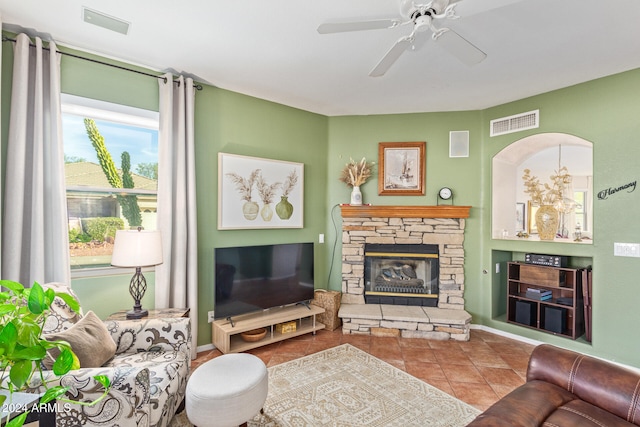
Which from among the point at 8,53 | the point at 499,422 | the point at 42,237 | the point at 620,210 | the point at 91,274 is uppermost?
the point at 8,53

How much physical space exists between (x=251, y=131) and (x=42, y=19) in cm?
185

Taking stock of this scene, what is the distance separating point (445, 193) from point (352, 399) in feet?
8.79

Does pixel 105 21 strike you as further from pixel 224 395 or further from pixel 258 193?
pixel 224 395

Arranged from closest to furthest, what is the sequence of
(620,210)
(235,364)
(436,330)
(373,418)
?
(235,364) → (373,418) → (620,210) → (436,330)

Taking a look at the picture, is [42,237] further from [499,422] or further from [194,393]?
[499,422]

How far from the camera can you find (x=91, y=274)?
8.70 ft

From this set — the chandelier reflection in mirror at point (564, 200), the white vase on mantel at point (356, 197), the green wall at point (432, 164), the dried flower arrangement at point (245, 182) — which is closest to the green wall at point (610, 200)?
the green wall at point (432, 164)

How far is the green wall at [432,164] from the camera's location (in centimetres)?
284

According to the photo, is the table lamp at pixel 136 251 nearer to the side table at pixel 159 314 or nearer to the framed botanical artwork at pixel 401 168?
the side table at pixel 159 314

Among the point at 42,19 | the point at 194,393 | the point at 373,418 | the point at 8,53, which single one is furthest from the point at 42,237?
the point at 373,418

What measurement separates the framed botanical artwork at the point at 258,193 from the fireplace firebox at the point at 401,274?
112 centimetres

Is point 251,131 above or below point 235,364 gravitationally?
above

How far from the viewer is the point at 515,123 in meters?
3.61

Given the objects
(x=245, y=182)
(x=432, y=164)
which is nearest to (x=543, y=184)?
(x=432, y=164)
